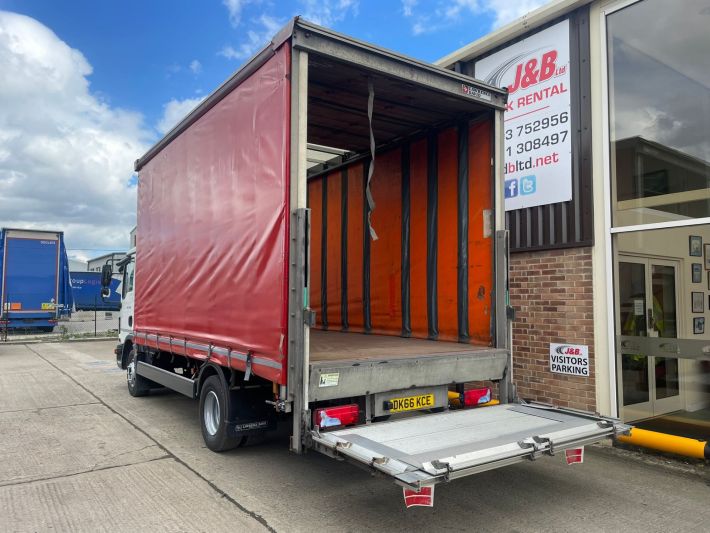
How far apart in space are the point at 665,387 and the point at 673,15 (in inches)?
156

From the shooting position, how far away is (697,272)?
19.9 feet

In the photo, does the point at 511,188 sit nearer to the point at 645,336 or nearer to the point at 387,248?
the point at 387,248

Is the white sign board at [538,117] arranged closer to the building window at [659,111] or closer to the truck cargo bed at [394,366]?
the building window at [659,111]

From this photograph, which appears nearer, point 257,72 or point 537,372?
point 257,72

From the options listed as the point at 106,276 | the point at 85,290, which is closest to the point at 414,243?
the point at 106,276

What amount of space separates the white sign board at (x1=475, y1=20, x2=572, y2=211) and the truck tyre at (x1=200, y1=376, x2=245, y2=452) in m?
4.25

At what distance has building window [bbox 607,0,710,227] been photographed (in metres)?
5.43

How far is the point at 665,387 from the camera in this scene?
19.7 feet

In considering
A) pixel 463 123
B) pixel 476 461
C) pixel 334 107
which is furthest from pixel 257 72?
pixel 476 461

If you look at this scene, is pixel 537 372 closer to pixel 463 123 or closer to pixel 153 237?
pixel 463 123

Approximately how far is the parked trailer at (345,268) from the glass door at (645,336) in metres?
1.75

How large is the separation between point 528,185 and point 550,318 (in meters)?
1.67

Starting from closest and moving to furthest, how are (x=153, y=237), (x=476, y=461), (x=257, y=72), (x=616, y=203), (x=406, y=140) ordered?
(x=476, y=461) → (x=257, y=72) → (x=616, y=203) → (x=406, y=140) → (x=153, y=237)

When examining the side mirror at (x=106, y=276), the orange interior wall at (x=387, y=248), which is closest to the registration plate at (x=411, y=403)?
the orange interior wall at (x=387, y=248)
